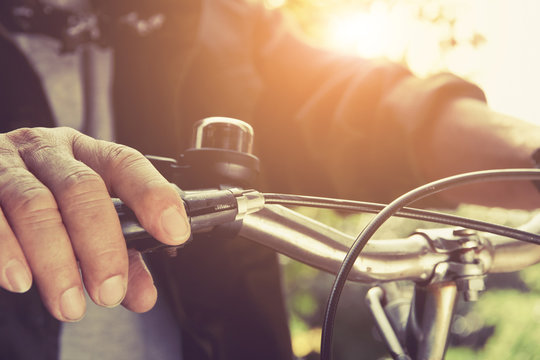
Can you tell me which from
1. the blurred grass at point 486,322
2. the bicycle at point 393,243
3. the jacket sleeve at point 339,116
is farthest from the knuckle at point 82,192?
the blurred grass at point 486,322

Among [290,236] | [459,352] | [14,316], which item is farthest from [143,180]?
[459,352]

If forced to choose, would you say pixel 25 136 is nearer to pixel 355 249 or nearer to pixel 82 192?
pixel 82 192

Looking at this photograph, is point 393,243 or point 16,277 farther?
point 393,243

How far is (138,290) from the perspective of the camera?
1.35ft

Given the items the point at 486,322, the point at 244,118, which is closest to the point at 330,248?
the point at 244,118

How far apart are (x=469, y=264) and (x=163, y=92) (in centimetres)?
119

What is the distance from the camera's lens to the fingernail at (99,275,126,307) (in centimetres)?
32

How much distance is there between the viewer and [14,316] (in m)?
1.05

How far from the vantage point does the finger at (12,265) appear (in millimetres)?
297

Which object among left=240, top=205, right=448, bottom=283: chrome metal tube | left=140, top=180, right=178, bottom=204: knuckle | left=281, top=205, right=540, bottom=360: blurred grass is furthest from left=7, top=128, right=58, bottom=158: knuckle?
left=281, top=205, right=540, bottom=360: blurred grass

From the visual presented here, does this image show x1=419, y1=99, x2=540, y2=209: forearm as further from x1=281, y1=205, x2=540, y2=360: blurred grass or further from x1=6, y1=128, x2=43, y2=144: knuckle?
x1=281, y1=205, x2=540, y2=360: blurred grass

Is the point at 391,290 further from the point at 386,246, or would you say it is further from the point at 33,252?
the point at 33,252

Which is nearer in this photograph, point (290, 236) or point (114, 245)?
point (114, 245)

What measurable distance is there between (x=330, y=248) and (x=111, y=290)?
27 centimetres
